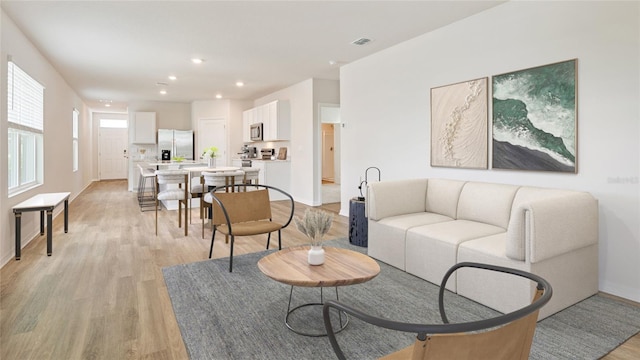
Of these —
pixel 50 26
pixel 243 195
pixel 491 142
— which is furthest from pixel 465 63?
pixel 50 26

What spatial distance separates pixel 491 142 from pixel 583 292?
1553mm

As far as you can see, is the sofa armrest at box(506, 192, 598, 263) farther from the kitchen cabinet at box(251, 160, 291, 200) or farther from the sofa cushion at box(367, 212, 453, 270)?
the kitchen cabinet at box(251, 160, 291, 200)

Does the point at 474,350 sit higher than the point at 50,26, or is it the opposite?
the point at 50,26

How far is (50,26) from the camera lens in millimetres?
4012

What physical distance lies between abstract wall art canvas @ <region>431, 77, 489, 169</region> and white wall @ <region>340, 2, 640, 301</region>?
0.34ft

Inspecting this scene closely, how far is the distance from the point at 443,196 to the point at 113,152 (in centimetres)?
1328

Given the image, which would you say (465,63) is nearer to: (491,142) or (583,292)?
(491,142)

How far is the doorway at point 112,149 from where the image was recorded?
13.3m

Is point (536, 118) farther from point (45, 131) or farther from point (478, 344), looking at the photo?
point (45, 131)

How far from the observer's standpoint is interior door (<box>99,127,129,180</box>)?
43.6 feet

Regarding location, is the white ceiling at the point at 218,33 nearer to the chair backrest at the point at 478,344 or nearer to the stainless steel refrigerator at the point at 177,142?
the chair backrest at the point at 478,344

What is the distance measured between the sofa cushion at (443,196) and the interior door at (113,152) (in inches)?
497

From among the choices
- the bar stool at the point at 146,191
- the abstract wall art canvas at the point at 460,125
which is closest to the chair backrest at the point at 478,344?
the abstract wall art canvas at the point at 460,125

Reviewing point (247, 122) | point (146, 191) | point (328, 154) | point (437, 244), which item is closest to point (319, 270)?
point (437, 244)
